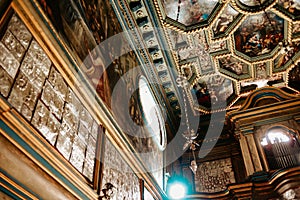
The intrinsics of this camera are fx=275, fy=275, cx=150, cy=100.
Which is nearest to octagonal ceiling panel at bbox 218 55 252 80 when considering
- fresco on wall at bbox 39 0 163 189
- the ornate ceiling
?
the ornate ceiling

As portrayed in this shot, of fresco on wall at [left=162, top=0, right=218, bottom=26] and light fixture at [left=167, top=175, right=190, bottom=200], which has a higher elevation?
fresco on wall at [left=162, top=0, right=218, bottom=26]

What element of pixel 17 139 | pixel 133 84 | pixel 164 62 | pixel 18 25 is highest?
pixel 164 62

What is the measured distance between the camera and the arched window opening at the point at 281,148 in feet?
29.4

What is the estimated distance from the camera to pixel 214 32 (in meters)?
9.20

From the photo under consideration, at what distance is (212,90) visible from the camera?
36.7 ft

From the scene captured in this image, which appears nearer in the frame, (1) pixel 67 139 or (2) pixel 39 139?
(2) pixel 39 139

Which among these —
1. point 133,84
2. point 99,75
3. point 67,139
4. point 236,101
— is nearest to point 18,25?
point 67,139

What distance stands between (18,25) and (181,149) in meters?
9.17

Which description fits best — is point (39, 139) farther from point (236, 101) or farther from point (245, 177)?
point (236, 101)

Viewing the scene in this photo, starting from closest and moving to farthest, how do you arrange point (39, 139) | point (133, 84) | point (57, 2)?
1. point (39, 139)
2. point (57, 2)
3. point (133, 84)

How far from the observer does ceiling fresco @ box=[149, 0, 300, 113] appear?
27.7ft

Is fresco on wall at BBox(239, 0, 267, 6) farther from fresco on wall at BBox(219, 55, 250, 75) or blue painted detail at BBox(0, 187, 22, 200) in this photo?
blue painted detail at BBox(0, 187, 22, 200)

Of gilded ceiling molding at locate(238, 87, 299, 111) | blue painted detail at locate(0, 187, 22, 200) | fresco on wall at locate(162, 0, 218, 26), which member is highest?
fresco on wall at locate(162, 0, 218, 26)

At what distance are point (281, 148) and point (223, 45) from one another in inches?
159
